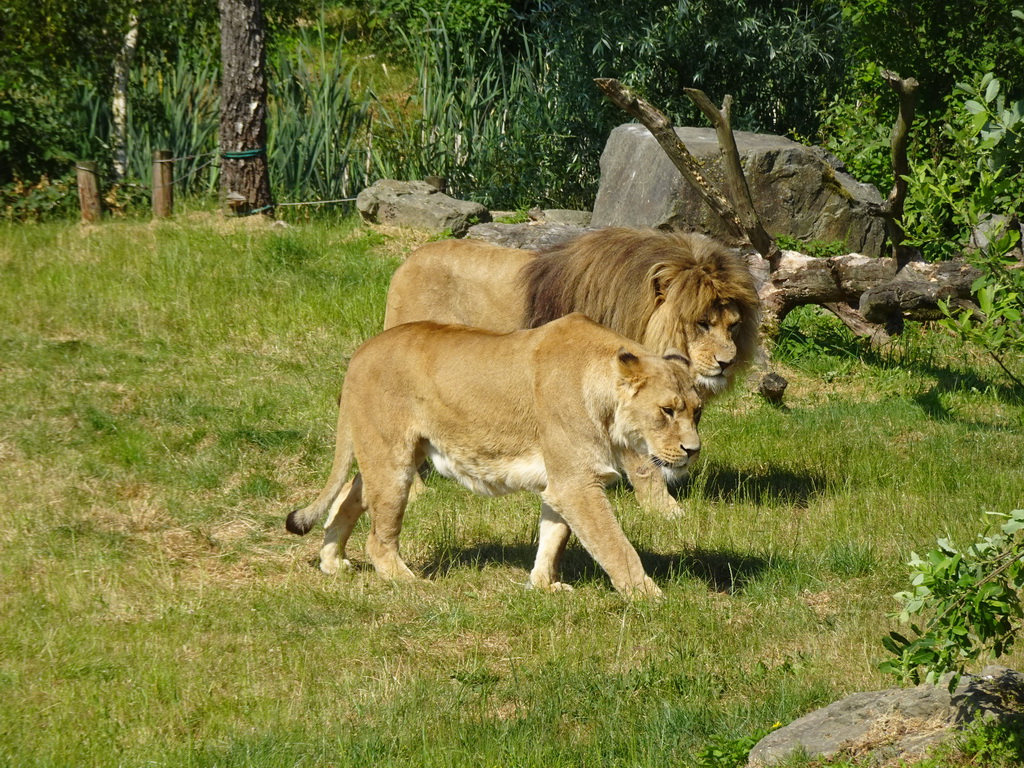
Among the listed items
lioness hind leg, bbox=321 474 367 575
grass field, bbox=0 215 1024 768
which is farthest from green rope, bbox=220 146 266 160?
lioness hind leg, bbox=321 474 367 575

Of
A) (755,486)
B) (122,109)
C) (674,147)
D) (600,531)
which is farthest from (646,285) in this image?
(122,109)

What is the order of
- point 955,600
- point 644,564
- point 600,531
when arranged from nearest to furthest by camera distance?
point 955,600 → point 600,531 → point 644,564

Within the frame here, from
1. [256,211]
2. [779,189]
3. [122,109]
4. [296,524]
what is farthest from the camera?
[122,109]

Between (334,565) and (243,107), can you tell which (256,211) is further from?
(334,565)

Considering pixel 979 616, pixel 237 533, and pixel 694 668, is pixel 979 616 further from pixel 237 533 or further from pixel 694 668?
pixel 237 533

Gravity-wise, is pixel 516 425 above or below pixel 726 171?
below

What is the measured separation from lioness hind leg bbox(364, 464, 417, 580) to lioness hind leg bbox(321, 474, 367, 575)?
0.25 meters

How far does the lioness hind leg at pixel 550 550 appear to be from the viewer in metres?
6.97

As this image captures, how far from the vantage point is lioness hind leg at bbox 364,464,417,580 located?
7.02 meters

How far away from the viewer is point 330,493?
7340mm

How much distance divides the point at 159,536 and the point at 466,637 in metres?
2.52

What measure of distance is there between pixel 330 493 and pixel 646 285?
2477 millimetres

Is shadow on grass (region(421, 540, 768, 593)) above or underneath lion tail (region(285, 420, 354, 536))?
underneath

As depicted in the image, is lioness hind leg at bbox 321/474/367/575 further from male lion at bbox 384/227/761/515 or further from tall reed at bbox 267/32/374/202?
tall reed at bbox 267/32/374/202
